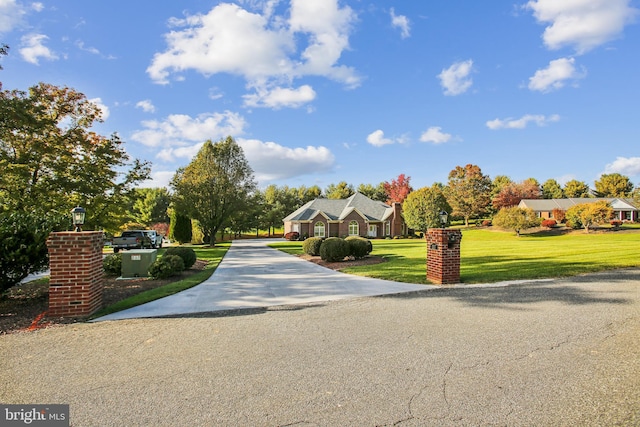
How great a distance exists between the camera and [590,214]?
3434 centimetres

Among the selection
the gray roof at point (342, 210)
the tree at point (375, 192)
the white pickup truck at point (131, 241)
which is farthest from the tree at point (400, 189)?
the white pickup truck at point (131, 241)

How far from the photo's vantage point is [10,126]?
10555mm

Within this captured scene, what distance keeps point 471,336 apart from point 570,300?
346cm

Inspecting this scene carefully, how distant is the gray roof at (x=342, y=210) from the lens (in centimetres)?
4312

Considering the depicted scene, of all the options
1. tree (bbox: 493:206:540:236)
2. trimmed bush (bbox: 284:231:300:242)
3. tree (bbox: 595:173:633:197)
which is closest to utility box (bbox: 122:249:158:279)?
trimmed bush (bbox: 284:231:300:242)

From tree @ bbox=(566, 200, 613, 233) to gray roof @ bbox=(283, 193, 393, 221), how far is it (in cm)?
1893

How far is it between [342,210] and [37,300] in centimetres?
3878

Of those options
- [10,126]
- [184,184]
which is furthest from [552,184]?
[10,126]

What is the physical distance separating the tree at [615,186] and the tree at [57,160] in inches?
3636

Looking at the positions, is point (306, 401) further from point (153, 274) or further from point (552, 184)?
point (552, 184)

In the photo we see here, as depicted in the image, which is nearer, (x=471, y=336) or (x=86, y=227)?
(x=471, y=336)

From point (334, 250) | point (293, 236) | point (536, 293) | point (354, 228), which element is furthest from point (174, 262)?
point (354, 228)

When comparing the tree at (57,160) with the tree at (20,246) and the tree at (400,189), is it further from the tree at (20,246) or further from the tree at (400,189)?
the tree at (400,189)

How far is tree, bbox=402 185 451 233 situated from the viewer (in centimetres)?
4181
